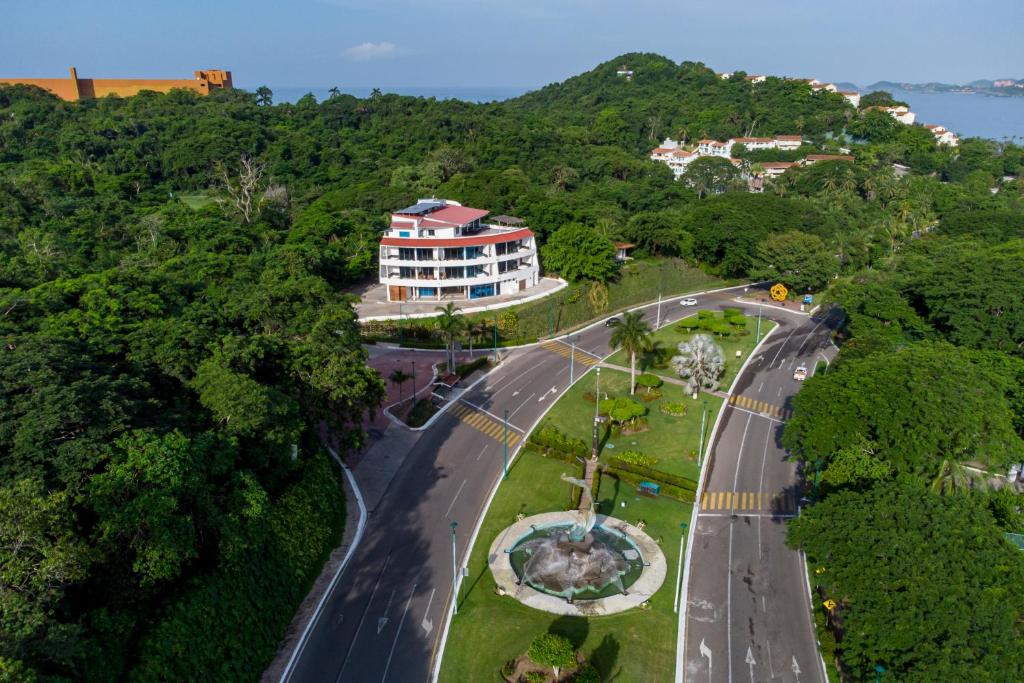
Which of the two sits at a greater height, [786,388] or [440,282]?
[440,282]

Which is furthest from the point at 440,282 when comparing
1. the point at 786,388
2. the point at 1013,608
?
the point at 1013,608

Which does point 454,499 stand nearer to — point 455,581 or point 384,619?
point 455,581

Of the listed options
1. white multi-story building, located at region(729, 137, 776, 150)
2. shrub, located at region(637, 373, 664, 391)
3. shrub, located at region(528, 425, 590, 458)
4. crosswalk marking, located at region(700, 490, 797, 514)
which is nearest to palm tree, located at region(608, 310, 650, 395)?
shrub, located at region(637, 373, 664, 391)

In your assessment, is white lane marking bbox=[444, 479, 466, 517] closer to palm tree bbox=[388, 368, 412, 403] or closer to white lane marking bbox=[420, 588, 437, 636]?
white lane marking bbox=[420, 588, 437, 636]

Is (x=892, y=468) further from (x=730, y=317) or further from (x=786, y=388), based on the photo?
(x=730, y=317)

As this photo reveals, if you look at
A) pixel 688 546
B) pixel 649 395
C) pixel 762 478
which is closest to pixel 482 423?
pixel 649 395

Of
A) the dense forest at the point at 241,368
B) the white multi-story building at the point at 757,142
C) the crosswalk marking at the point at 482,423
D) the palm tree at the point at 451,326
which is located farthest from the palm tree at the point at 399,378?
the white multi-story building at the point at 757,142
